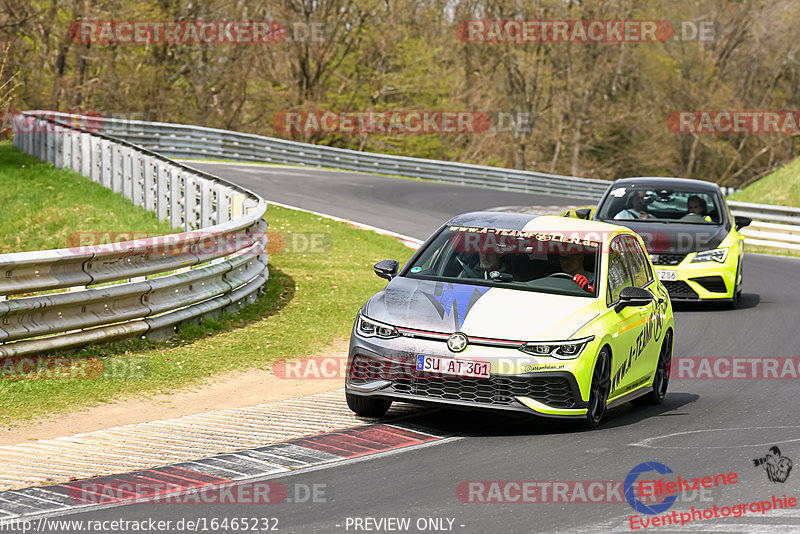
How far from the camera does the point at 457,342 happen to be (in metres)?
7.70

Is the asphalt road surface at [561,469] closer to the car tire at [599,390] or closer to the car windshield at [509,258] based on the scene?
the car tire at [599,390]

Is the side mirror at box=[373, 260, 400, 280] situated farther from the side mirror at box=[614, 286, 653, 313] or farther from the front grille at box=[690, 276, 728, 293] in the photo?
the front grille at box=[690, 276, 728, 293]

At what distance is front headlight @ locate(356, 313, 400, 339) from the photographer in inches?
313

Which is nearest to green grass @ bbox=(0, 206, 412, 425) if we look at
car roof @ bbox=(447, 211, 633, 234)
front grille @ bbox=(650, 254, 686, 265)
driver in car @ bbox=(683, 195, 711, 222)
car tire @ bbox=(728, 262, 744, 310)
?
car roof @ bbox=(447, 211, 633, 234)

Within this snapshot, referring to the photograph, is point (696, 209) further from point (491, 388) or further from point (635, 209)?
point (491, 388)

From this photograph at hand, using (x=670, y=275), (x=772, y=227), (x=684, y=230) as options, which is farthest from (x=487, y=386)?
(x=772, y=227)

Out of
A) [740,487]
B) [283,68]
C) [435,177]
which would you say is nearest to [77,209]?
[740,487]

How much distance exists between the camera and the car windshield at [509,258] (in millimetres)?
8922

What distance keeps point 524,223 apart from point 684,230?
687cm

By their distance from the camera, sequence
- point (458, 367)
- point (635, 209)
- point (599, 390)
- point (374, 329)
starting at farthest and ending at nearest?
point (635, 209)
point (599, 390)
point (374, 329)
point (458, 367)

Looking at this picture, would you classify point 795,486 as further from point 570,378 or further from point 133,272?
point 133,272

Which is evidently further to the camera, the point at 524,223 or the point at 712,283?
the point at 712,283

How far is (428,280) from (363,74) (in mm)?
46920

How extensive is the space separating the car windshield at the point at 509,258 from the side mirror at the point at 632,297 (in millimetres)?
253
